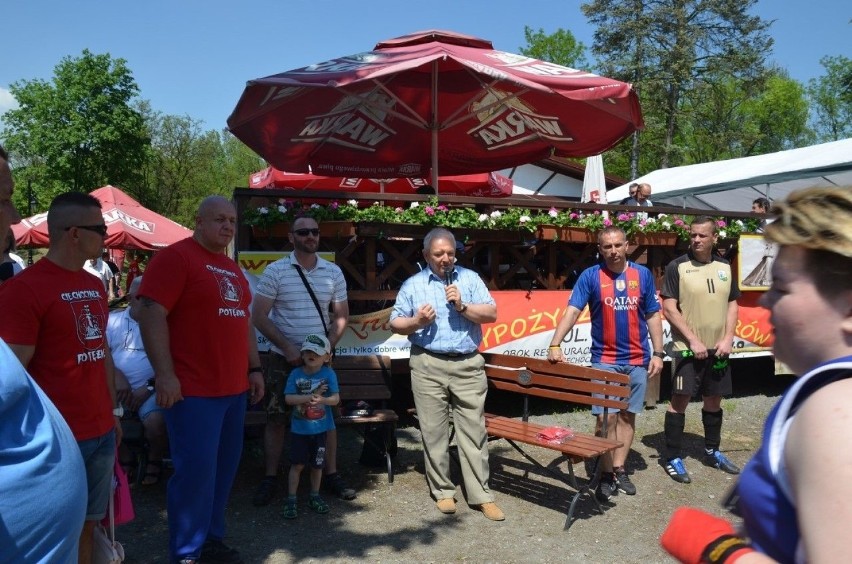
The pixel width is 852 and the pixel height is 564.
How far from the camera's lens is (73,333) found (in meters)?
2.97

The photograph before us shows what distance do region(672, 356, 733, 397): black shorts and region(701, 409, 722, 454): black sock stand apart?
193mm

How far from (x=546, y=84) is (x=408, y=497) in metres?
3.59

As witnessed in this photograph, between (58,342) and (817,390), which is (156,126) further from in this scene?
(817,390)

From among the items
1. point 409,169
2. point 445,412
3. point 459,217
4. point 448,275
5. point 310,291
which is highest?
point 409,169

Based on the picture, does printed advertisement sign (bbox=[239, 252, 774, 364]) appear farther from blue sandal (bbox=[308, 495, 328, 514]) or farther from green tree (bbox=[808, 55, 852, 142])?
green tree (bbox=[808, 55, 852, 142])

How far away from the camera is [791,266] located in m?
1.25

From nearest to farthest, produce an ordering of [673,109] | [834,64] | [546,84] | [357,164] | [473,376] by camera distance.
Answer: [473,376]
[546,84]
[357,164]
[673,109]
[834,64]

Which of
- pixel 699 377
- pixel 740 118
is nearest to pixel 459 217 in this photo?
pixel 699 377

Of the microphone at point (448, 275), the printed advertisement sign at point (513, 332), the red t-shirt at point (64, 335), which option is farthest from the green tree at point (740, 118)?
the red t-shirt at point (64, 335)

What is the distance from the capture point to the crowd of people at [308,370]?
1.19m

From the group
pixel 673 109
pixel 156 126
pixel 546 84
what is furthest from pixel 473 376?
pixel 156 126

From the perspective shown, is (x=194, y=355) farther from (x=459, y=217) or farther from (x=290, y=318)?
(x=459, y=217)

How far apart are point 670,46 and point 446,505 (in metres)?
30.5

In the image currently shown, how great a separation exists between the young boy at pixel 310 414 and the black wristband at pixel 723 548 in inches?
150
